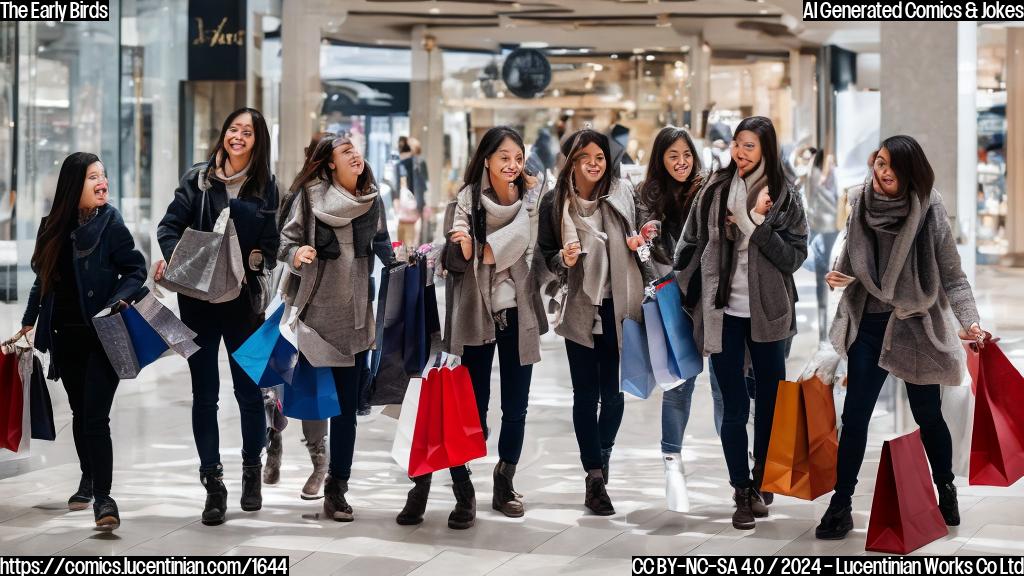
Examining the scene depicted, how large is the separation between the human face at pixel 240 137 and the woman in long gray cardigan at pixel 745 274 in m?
1.66

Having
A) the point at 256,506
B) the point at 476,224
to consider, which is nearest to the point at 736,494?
the point at 476,224

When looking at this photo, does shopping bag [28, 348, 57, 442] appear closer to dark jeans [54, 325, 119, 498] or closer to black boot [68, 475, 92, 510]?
black boot [68, 475, 92, 510]

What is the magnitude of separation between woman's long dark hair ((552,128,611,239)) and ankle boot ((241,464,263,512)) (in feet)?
4.93

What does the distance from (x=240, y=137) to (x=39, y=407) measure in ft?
4.48

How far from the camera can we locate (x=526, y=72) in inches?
679

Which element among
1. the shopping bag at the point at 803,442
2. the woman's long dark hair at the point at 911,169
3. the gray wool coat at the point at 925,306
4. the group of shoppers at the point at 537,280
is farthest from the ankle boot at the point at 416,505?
the woman's long dark hair at the point at 911,169

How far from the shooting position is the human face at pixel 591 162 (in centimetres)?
495

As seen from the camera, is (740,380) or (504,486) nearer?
(740,380)

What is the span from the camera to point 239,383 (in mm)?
4977

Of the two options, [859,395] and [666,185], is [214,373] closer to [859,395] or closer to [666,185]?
[666,185]

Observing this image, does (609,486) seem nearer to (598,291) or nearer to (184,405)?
(598,291)

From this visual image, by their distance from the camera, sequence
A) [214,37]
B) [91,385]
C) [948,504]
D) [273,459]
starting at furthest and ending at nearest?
[214,37], [273,459], [948,504], [91,385]

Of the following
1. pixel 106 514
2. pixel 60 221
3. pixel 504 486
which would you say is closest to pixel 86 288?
pixel 60 221

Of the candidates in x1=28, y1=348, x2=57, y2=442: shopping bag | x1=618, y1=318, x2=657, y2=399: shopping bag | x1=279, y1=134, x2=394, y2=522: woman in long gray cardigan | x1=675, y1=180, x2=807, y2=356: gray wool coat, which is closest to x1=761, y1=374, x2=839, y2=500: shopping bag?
x1=675, y1=180, x2=807, y2=356: gray wool coat
